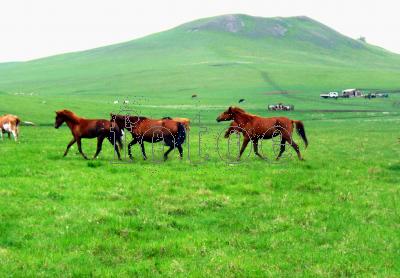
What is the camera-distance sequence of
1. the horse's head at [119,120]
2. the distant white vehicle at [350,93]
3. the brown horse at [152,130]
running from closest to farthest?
the brown horse at [152,130], the horse's head at [119,120], the distant white vehicle at [350,93]

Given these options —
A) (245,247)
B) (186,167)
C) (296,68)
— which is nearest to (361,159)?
(186,167)

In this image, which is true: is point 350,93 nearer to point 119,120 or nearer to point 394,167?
point 394,167

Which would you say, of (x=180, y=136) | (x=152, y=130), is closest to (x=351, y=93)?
(x=180, y=136)

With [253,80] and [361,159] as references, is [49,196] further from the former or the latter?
[253,80]

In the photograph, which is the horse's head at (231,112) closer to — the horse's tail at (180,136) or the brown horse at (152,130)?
the horse's tail at (180,136)

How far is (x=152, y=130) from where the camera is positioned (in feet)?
77.6

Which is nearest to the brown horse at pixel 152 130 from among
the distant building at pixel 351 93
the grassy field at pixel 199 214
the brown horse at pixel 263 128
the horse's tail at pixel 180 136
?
the horse's tail at pixel 180 136

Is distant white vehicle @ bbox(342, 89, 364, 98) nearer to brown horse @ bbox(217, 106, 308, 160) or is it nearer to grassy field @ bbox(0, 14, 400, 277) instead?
grassy field @ bbox(0, 14, 400, 277)

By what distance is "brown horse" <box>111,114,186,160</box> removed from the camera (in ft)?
77.7

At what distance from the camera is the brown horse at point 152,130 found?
77.7ft

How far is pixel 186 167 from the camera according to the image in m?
20.8

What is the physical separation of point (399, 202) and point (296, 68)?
14267 cm

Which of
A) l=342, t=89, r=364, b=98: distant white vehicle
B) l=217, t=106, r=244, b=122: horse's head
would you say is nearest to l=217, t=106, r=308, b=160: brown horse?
l=217, t=106, r=244, b=122: horse's head

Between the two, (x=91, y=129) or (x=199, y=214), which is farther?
(x=91, y=129)
